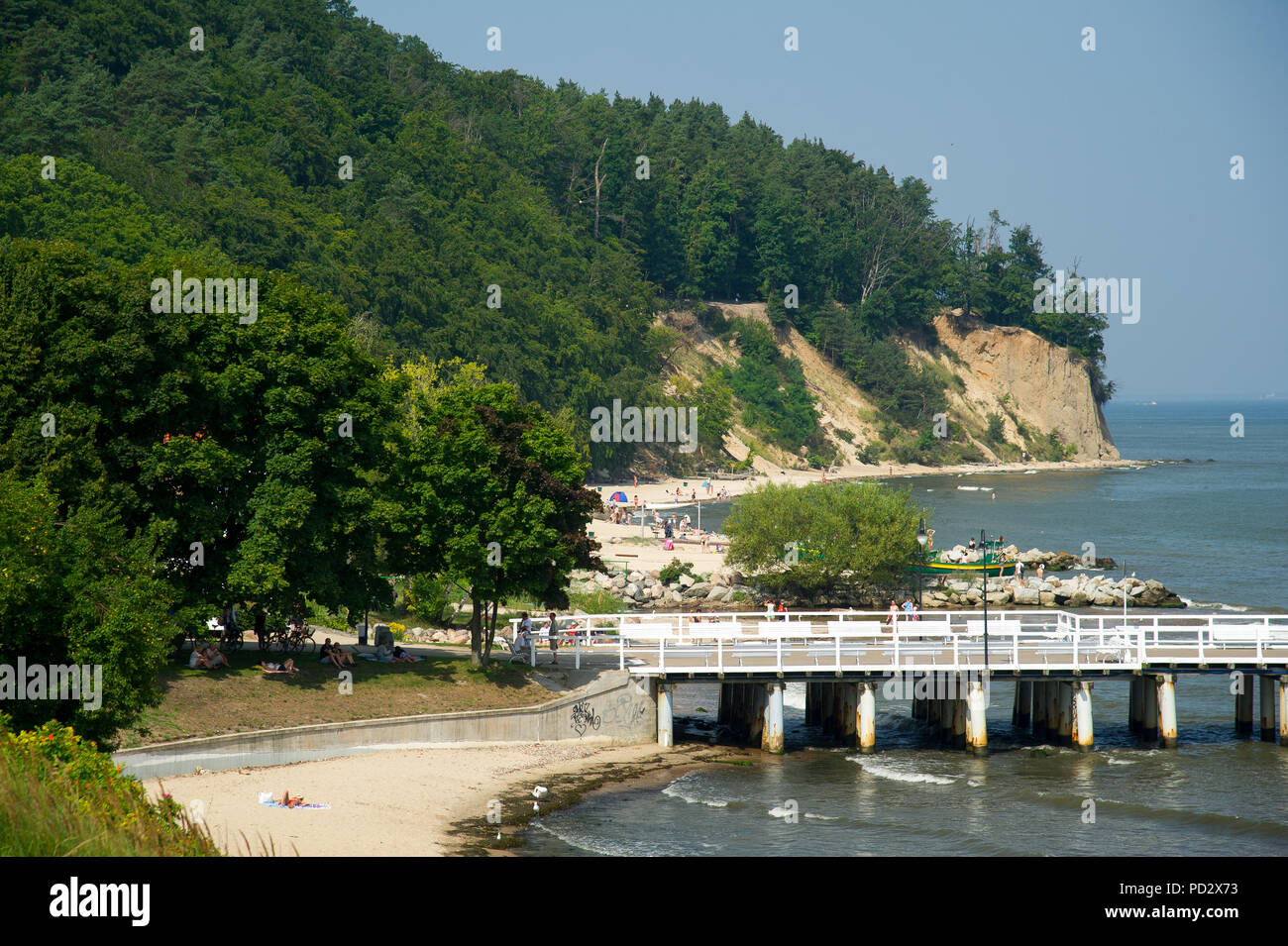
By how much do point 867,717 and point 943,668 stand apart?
2808mm

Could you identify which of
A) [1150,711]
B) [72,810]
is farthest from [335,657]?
[1150,711]

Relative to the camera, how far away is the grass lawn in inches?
1203

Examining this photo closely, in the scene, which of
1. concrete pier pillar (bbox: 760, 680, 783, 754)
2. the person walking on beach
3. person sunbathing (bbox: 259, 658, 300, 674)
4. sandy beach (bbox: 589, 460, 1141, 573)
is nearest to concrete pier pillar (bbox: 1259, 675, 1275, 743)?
concrete pier pillar (bbox: 760, 680, 783, 754)

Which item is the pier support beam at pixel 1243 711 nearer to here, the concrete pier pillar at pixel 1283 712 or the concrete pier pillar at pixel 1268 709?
the concrete pier pillar at pixel 1268 709

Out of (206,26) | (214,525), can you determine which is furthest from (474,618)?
(206,26)

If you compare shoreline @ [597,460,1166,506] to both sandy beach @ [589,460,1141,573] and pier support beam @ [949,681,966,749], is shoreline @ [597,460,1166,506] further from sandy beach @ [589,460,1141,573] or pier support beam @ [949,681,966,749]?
pier support beam @ [949,681,966,749]

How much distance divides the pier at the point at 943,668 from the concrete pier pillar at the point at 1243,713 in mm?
44

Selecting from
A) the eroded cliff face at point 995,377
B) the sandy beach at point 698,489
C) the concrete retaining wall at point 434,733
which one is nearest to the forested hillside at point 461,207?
the eroded cliff face at point 995,377

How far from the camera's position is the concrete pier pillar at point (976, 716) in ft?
128

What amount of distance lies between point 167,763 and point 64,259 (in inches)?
555

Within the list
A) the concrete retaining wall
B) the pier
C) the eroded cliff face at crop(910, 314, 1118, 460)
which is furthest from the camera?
the eroded cliff face at crop(910, 314, 1118, 460)

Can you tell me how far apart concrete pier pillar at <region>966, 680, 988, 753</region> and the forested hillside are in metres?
36.8
